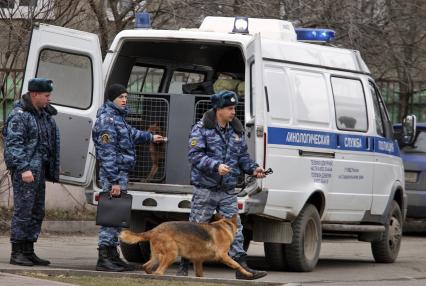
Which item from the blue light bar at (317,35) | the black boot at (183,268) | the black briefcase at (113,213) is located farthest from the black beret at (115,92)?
the blue light bar at (317,35)

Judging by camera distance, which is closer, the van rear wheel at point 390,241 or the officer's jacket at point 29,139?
the officer's jacket at point 29,139

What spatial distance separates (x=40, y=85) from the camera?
11.1 meters

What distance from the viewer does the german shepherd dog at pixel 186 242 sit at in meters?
10.3

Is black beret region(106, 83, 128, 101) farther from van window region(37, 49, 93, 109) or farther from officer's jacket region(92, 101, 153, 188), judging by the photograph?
van window region(37, 49, 93, 109)

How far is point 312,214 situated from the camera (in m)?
12.5

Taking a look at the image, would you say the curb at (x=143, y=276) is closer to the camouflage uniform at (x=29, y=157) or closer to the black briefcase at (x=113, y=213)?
the black briefcase at (x=113, y=213)

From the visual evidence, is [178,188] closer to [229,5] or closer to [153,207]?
[153,207]

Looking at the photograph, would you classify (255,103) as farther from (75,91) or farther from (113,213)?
(75,91)

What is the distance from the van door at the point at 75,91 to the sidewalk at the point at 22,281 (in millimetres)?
2226

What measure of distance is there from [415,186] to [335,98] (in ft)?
17.2

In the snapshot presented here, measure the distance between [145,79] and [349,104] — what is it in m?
2.36

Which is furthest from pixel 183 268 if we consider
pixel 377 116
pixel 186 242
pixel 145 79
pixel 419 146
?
pixel 419 146

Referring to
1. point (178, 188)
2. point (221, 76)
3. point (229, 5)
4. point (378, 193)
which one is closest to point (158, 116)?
point (178, 188)

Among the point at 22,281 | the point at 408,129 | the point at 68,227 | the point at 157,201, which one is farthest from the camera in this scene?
the point at 68,227
